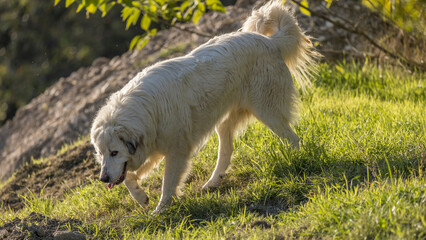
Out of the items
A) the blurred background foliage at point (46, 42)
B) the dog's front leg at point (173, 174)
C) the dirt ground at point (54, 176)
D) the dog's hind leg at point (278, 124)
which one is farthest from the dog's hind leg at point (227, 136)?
the blurred background foliage at point (46, 42)

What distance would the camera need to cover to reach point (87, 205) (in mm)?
5684

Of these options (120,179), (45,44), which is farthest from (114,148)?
(45,44)

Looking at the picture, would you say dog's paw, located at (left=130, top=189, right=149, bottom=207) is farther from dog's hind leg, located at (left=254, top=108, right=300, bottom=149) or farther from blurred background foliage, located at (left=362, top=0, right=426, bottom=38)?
blurred background foliage, located at (left=362, top=0, right=426, bottom=38)

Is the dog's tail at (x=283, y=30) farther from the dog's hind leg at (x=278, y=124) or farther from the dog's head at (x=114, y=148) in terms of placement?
the dog's head at (x=114, y=148)

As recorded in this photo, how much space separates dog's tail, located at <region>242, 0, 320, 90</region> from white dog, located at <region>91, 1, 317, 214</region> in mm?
11

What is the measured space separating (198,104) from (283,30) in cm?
134

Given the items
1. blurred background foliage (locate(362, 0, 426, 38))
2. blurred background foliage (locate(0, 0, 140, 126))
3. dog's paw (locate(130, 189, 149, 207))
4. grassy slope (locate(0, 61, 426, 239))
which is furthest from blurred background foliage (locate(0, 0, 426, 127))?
dog's paw (locate(130, 189, 149, 207))

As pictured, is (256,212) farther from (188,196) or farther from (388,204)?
(388,204)

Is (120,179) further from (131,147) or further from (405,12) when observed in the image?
(405,12)

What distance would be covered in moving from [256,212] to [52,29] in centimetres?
1206

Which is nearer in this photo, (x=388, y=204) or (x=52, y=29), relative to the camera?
(x=388, y=204)

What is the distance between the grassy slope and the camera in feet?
12.5

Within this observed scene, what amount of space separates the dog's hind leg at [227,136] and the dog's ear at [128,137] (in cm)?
111

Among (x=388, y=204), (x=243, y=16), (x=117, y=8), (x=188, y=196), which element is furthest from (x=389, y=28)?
(x=117, y=8)
